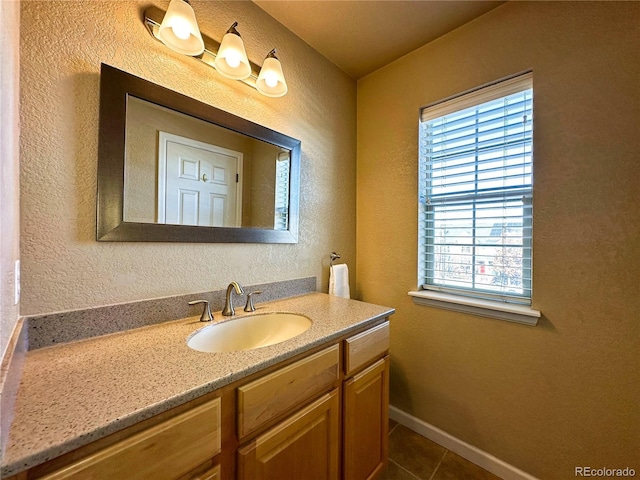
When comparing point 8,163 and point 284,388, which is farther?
point 284,388

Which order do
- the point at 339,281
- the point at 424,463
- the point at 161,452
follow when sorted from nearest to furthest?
the point at 161,452 → the point at 424,463 → the point at 339,281

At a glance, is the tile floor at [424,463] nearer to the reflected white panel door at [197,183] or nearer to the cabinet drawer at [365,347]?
the cabinet drawer at [365,347]

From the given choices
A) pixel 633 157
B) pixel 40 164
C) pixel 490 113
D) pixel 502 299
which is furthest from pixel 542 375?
pixel 40 164

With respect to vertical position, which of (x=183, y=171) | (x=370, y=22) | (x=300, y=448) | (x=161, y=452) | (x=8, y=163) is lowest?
(x=300, y=448)

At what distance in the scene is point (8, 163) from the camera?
634mm

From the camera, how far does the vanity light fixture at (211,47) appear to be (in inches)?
38.3

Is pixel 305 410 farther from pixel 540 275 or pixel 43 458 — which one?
pixel 540 275

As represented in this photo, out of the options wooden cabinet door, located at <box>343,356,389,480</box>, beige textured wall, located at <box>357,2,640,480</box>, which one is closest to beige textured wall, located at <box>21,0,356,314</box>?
wooden cabinet door, located at <box>343,356,389,480</box>

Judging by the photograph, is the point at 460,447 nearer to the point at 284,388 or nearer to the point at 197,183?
the point at 284,388

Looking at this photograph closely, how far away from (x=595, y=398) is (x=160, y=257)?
6.35ft

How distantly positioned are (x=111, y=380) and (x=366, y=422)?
0.99 meters

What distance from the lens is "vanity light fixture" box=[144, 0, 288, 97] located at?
97cm

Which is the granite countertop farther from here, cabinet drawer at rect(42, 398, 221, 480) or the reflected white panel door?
the reflected white panel door

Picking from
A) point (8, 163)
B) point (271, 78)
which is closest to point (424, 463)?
point (8, 163)
